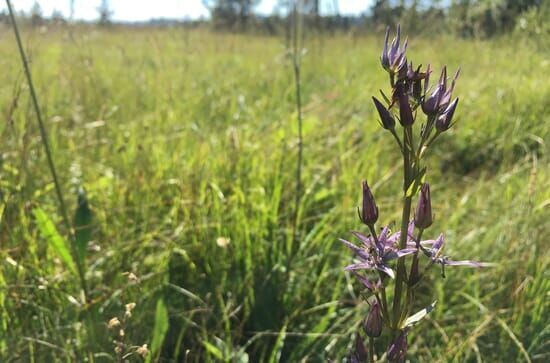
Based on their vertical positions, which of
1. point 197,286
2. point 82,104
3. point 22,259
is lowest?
point 197,286

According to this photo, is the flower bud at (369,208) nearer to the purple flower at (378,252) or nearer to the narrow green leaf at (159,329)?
the purple flower at (378,252)

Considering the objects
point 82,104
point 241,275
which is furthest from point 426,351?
point 82,104

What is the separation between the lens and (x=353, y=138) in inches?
93.9

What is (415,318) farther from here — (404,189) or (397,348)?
(404,189)

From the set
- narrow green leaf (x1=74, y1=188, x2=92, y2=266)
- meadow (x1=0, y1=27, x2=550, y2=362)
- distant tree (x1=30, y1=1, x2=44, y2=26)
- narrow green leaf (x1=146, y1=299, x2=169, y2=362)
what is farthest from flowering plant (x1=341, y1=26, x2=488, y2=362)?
distant tree (x1=30, y1=1, x2=44, y2=26)

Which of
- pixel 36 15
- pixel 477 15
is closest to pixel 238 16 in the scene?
pixel 477 15

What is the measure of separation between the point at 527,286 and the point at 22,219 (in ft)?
4.41

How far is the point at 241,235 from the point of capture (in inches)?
60.2

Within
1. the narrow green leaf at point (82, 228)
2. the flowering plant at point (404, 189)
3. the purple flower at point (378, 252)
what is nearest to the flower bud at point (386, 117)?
the flowering plant at point (404, 189)

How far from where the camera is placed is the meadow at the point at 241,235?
1.23 m

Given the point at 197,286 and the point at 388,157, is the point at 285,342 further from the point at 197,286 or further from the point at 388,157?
the point at 388,157

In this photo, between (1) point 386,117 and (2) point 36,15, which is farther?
(2) point 36,15

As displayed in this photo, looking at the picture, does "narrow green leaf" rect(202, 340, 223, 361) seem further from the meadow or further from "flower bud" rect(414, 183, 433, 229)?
"flower bud" rect(414, 183, 433, 229)

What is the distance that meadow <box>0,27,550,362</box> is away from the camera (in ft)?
4.02
